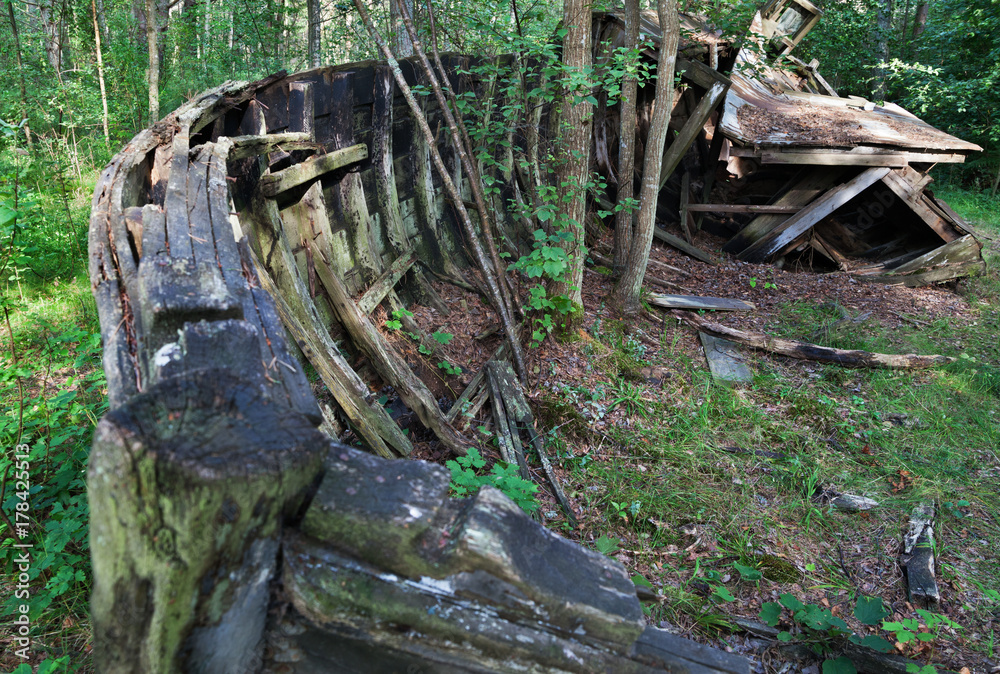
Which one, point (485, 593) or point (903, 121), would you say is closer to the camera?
point (485, 593)

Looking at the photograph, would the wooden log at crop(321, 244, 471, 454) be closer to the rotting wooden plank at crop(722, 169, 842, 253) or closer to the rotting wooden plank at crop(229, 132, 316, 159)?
the rotting wooden plank at crop(229, 132, 316, 159)

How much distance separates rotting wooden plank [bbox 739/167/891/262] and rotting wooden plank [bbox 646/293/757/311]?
74.1 inches

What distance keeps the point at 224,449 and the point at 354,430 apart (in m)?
2.41

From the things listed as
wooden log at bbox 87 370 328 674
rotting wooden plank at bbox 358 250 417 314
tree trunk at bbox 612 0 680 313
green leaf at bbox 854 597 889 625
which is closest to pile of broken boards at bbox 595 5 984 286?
tree trunk at bbox 612 0 680 313

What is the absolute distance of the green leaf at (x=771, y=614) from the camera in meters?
Answer: 3.13

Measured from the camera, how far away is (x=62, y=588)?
8.04 feet

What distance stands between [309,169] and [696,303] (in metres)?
4.46

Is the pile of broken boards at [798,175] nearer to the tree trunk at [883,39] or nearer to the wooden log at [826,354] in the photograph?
the wooden log at [826,354]

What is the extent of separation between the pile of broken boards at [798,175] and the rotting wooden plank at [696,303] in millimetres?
1742

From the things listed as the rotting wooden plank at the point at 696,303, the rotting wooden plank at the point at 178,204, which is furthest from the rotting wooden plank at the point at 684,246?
the rotting wooden plank at the point at 178,204

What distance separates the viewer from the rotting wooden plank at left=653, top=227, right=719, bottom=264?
847 centimetres

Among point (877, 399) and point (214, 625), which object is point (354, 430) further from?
point (877, 399)

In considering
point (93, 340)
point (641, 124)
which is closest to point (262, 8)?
point (641, 124)

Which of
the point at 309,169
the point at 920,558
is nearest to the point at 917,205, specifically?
the point at 920,558
